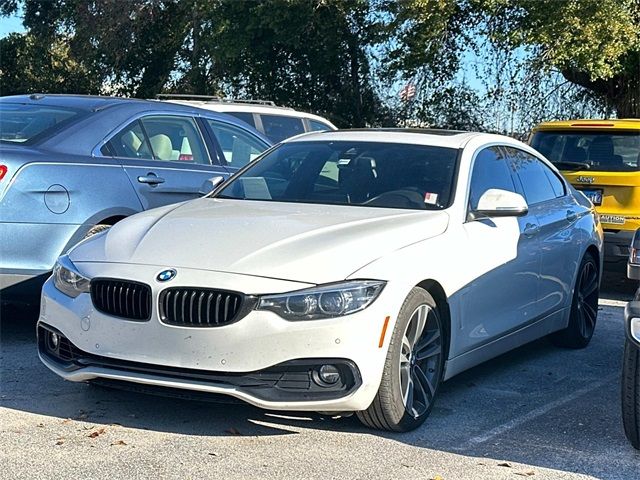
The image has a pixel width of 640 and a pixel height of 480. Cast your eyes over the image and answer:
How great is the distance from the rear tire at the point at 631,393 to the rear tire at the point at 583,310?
2.53 meters

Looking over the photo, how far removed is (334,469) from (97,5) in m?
23.7

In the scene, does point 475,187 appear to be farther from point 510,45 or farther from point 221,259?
point 510,45

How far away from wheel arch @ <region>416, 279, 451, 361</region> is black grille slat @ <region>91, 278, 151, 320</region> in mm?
1445

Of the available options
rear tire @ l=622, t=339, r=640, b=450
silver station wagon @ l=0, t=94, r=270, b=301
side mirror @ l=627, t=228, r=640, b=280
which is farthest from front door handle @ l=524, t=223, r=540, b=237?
silver station wagon @ l=0, t=94, r=270, b=301

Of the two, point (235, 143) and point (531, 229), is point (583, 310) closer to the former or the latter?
point (531, 229)

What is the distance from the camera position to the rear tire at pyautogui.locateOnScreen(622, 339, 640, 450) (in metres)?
4.59

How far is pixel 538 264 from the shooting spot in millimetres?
6426

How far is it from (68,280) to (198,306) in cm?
90

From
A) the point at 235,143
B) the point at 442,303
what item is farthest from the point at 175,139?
the point at 442,303

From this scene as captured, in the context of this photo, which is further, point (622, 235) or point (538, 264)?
point (622, 235)

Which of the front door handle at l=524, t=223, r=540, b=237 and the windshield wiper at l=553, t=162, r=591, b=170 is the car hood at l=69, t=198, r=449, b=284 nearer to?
the front door handle at l=524, t=223, r=540, b=237

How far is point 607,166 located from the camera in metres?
10.0

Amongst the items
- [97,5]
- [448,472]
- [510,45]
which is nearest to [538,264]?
[448,472]

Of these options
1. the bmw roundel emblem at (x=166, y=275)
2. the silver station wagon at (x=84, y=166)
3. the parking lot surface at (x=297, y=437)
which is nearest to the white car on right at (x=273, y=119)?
the silver station wagon at (x=84, y=166)
